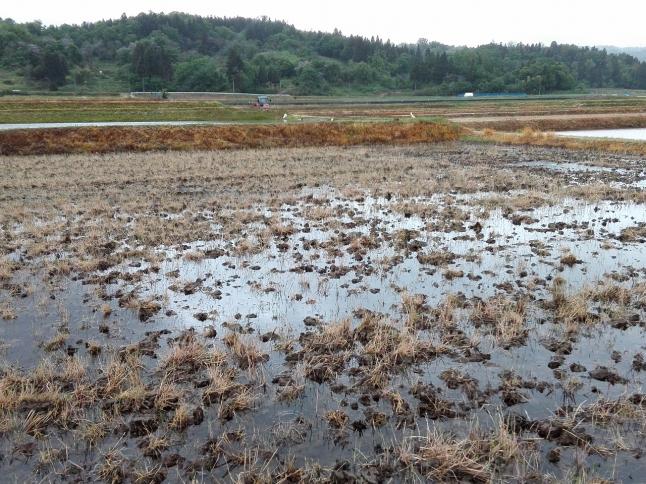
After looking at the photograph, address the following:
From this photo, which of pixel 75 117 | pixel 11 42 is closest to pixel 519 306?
pixel 75 117

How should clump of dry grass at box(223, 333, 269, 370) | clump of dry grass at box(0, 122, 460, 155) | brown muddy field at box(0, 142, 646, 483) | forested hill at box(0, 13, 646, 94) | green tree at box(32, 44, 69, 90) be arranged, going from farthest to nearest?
1. forested hill at box(0, 13, 646, 94)
2. green tree at box(32, 44, 69, 90)
3. clump of dry grass at box(0, 122, 460, 155)
4. clump of dry grass at box(223, 333, 269, 370)
5. brown muddy field at box(0, 142, 646, 483)

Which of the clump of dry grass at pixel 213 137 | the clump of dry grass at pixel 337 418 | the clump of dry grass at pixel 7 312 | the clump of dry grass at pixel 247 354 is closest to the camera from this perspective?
the clump of dry grass at pixel 337 418

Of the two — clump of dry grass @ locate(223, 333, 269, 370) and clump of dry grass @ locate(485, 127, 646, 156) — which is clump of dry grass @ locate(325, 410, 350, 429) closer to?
clump of dry grass @ locate(223, 333, 269, 370)

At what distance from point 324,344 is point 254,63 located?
4859 inches

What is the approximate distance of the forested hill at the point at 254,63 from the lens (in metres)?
104

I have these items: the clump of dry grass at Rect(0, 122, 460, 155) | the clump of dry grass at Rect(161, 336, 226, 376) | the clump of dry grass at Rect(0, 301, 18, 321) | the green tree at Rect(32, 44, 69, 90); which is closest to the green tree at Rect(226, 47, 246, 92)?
the green tree at Rect(32, 44, 69, 90)

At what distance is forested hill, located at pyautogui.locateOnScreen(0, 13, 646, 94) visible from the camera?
103812 mm

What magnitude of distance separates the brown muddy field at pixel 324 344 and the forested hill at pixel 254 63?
93356 millimetres

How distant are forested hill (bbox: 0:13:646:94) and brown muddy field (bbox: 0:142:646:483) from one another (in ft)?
306

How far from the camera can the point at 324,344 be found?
6852mm

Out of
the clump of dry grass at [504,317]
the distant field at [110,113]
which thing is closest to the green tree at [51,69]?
the distant field at [110,113]

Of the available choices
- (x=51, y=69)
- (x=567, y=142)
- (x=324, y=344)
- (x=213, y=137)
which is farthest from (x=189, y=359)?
(x=51, y=69)

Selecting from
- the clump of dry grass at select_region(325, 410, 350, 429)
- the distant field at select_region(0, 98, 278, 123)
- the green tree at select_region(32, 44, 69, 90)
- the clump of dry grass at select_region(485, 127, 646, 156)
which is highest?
the green tree at select_region(32, 44, 69, 90)

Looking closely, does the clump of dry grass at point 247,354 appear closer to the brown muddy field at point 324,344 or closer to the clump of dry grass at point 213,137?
the brown muddy field at point 324,344
